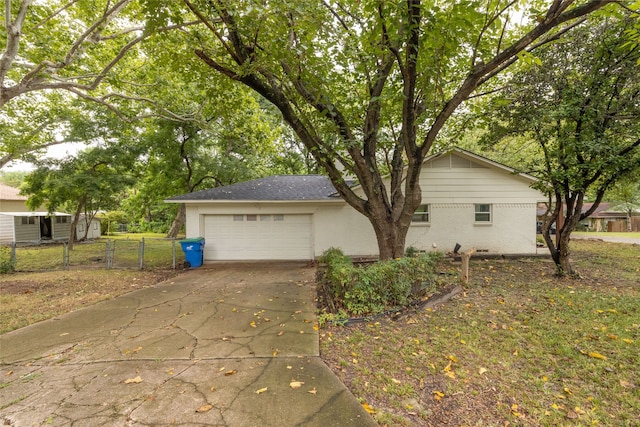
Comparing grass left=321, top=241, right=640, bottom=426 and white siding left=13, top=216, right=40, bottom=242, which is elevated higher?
white siding left=13, top=216, right=40, bottom=242

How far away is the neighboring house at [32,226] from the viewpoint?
701 inches

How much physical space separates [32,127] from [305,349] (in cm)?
1607

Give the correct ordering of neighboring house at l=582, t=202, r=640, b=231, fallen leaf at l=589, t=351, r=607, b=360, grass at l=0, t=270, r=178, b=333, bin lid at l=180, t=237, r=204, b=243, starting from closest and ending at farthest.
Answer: fallen leaf at l=589, t=351, r=607, b=360 → grass at l=0, t=270, r=178, b=333 → bin lid at l=180, t=237, r=204, b=243 → neighboring house at l=582, t=202, r=640, b=231

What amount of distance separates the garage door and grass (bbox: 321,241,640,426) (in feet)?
19.8

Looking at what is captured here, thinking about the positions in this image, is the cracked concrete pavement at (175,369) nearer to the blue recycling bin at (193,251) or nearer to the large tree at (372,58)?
the large tree at (372,58)

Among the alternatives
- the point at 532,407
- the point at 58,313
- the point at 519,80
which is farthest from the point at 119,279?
the point at 519,80

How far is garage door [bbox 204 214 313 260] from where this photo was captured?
1020 cm

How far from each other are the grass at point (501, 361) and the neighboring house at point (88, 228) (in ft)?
77.8

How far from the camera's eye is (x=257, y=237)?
10.3 metres

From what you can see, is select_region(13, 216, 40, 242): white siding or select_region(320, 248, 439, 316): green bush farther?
select_region(13, 216, 40, 242): white siding

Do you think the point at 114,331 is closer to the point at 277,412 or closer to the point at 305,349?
the point at 305,349

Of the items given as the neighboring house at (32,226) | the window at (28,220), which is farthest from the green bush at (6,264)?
the window at (28,220)

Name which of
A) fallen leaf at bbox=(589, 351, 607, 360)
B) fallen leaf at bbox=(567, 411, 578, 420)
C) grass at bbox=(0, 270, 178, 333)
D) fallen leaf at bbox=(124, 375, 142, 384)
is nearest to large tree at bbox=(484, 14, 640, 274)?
fallen leaf at bbox=(589, 351, 607, 360)

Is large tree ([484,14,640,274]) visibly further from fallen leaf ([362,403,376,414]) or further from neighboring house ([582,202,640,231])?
neighboring house ([582,202,640,231])
